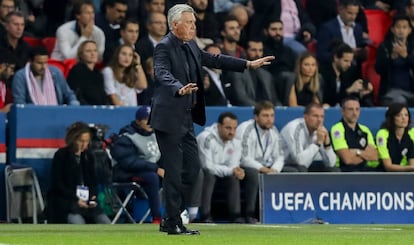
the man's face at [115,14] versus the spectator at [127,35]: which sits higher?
the man's face at [115,14]

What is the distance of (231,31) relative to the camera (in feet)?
73.2

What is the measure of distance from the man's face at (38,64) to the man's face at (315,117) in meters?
3.78

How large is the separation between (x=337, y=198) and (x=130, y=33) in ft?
14.7

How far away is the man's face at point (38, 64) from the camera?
19750 millimetres

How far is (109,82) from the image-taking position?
2066cm

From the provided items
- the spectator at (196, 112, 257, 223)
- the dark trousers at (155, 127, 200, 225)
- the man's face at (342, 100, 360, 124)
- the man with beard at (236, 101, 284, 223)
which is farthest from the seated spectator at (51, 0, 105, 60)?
the dark trousers at (155, 127, 200, 225)

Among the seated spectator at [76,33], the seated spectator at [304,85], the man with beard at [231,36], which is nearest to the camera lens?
the seated spectator at [76,33]

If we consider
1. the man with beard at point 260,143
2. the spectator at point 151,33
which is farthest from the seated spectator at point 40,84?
the man with beard at point 260,143

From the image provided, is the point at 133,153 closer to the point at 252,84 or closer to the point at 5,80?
the point at 5,80

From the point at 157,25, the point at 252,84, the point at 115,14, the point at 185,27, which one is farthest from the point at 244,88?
the point at 185,27

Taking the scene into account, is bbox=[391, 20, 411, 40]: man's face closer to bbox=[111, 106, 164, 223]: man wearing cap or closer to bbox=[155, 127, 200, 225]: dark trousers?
bbox=[111, 106, 164, 223]: man wearing cap

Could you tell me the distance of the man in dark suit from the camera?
45.1ft

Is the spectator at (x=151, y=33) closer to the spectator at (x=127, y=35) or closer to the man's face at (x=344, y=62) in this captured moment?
the spectator at (x=127, y=35)

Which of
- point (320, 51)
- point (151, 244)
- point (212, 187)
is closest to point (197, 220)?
point (212, 187)
